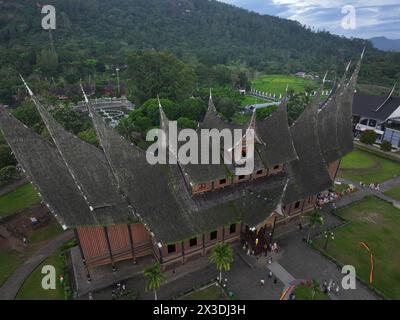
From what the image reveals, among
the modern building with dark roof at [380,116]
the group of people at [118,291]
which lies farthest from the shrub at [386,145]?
→ the group of people at [118,291]

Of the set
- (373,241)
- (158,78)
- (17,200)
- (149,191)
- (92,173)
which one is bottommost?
(373,241)

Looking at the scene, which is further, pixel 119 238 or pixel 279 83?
pixel 279 83

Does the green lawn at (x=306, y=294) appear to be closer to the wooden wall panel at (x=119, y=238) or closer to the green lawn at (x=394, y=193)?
the wooden wall panel at (x=119, y=238)

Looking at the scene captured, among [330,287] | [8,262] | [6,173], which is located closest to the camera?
[330,287]

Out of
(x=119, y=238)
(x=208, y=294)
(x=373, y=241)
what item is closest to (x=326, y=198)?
(x=373, y=241)

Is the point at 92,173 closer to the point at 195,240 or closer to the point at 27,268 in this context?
the point at 195,240

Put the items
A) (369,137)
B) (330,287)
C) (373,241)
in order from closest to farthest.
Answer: (330,287), (373,241), (369,137)
